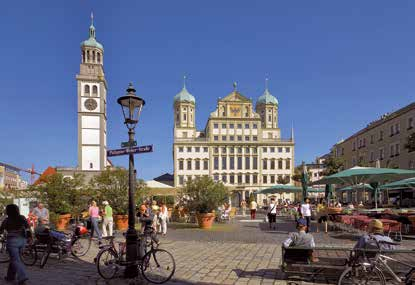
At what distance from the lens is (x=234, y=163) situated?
72438mm

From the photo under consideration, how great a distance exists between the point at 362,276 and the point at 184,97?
7797 cm

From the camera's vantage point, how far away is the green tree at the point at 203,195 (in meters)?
17.2

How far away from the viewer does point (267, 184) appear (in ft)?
239

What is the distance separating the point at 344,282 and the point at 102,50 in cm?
6823

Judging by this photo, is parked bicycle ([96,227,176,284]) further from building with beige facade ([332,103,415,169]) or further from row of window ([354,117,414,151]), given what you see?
row of window ([354,117,414,151])

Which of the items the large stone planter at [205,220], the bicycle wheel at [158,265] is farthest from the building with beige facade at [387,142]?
the bicycle wheel at [158,265]

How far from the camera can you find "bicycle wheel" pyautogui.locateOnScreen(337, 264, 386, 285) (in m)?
5.35

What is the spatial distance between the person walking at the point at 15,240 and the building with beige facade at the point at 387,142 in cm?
3681

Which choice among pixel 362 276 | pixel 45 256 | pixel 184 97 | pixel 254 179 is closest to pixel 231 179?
pixel 254 179

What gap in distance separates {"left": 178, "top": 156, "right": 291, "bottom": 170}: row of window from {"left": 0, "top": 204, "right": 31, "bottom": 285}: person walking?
64.0 m

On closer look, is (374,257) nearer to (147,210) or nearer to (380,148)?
(147,210)

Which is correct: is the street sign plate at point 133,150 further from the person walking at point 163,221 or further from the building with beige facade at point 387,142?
the building with beige facade at point 387,142

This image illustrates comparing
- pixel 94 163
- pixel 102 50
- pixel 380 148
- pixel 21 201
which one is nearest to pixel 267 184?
pixel 380 148

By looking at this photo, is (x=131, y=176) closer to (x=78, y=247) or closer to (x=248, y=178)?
(x=78, y=247)
